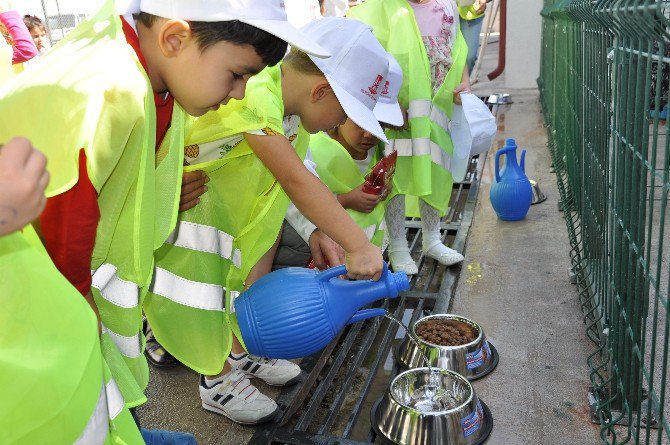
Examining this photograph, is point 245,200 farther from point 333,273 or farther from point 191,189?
point 333,273

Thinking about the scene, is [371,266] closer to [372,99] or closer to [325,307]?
[325,307]

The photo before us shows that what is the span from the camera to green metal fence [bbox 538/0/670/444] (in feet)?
4.83

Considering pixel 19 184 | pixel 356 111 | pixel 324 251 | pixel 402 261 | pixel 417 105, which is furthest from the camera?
pixel 402 261

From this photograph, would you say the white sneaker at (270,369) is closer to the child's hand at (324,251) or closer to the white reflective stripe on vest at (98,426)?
the child's hand at (324,251)

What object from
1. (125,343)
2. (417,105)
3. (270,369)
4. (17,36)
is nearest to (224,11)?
(125,343)

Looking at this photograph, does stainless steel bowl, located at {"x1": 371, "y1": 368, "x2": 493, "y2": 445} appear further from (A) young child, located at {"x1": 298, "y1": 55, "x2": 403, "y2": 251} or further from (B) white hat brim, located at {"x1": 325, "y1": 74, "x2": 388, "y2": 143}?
(B) white hat brim, located at {"x1": 325, "y1": 74, "x2": 388, "y2": 143}

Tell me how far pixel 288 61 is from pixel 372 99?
0.95 ft

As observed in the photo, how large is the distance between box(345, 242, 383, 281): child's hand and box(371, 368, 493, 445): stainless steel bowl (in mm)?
471

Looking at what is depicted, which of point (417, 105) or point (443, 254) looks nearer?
point (417, 105)

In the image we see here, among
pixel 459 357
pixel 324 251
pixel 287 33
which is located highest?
pixel 287 33

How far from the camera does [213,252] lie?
2.08 metres

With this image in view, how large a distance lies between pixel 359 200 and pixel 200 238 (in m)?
0.79

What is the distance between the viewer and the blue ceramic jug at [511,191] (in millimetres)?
3680

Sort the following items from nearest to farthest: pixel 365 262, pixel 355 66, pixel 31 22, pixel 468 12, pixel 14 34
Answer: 1. pixel 365 262
2. pixel 355 66
3. pixel 14 34
4. pixel 468 12
5. pixel 31 22
